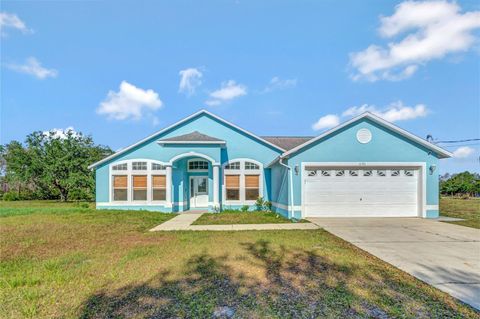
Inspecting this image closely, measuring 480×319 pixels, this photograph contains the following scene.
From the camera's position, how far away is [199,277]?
15.3ft

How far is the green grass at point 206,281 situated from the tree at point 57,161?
18.2m

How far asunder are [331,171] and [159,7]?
10704mm

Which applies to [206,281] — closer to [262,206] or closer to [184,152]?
[262,206]

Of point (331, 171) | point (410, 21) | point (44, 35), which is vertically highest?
point (410, 21)

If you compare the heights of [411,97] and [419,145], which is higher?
[411,97]

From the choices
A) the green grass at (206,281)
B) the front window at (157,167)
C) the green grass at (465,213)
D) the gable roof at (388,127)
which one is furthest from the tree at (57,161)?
the green grass at (465,213)

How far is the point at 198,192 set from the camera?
54.5ft

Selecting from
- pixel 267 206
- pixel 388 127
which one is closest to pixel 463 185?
pixel 388 127

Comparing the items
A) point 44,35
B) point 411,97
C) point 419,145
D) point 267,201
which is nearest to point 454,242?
point 419,145

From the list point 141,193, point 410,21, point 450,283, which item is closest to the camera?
point 450,283

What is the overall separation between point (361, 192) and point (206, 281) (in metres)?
10.1

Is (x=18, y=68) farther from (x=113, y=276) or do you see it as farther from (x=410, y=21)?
(x=410, y=21)

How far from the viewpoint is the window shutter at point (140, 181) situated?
15.8 meters

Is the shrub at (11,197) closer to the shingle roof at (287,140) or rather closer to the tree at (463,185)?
the shingle roof at (287,140)
